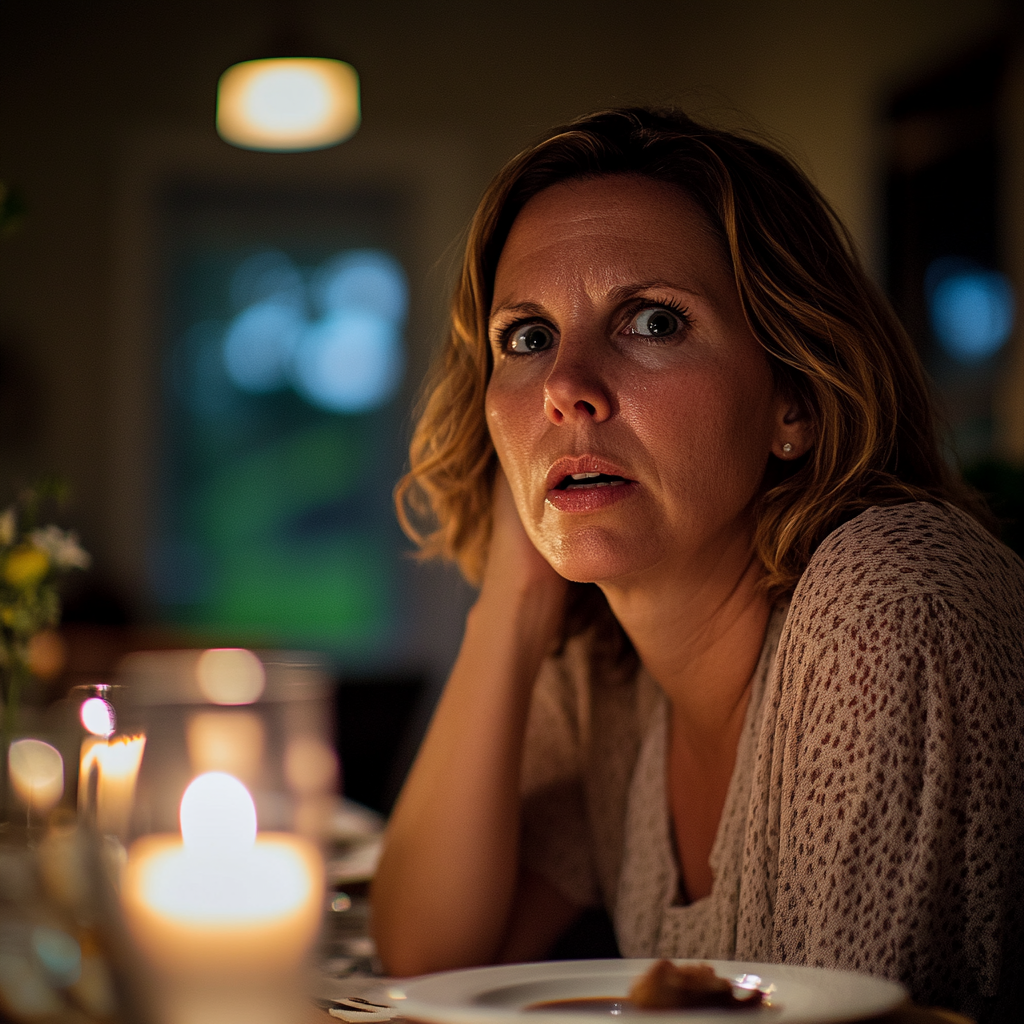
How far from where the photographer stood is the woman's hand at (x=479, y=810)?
4.57 ft

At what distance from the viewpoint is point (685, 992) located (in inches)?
25.0

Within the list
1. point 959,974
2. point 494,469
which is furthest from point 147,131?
point 959,974

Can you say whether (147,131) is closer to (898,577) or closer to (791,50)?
(791,50)

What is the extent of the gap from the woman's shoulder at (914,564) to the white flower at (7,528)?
2.76 feet

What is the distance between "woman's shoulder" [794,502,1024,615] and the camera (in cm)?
99

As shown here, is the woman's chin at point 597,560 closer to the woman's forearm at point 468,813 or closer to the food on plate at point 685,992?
the woman's forearm at point 468,813

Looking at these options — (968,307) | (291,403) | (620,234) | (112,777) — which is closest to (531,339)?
(620,234)

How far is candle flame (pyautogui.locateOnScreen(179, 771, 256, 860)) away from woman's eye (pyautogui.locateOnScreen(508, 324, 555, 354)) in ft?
3.30

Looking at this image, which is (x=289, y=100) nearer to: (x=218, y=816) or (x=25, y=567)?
(x=25, y=567)

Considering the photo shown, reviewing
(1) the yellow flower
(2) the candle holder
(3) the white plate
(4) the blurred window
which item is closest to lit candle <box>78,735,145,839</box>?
(2) the candle holder

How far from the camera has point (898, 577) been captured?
1.00 metres

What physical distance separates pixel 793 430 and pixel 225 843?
1.02 m

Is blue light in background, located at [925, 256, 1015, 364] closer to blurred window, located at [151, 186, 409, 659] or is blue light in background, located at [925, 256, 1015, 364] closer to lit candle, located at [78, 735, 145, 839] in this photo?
blurred window, located at [151, 186, 409, 659]

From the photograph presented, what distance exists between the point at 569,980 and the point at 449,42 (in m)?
6.53
